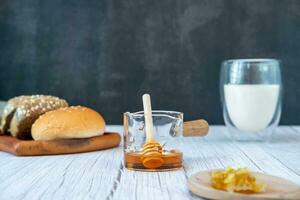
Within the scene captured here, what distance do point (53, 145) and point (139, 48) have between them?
96cm

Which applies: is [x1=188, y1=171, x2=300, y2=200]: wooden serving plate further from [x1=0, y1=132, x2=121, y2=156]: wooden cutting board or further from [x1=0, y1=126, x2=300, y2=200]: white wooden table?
[x1=0, y1=132, x2=121, y2=156]: wooden cutting board

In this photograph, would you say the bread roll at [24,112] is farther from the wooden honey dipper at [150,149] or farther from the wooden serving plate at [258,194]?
the wooden serving plate at [258,194]

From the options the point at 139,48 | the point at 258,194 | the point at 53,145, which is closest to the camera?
the point at 258,194

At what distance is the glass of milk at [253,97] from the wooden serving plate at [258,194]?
58cm

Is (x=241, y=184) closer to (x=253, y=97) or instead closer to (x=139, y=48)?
(x=253, y=97)

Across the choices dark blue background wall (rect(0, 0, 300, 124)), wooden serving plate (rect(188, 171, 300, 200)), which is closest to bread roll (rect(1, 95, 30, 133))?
wooden serving plate (rect(188, 171, 300, 200))

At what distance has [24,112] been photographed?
4.09 ft

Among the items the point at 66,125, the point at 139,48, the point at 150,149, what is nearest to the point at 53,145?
the point at 66,125

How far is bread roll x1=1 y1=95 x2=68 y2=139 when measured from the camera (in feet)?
4.07

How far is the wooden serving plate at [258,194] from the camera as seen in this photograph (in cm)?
67

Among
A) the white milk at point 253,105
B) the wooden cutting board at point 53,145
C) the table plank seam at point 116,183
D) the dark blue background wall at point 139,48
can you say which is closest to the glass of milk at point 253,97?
the white milk at point 253,105

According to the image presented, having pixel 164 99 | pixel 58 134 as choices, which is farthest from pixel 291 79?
pixel 58 134

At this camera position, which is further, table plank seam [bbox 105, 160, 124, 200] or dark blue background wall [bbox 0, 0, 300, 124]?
dark blue background wall [bbox 0, 0, 300, 124]

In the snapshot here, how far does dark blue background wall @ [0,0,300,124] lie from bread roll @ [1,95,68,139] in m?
0.74
